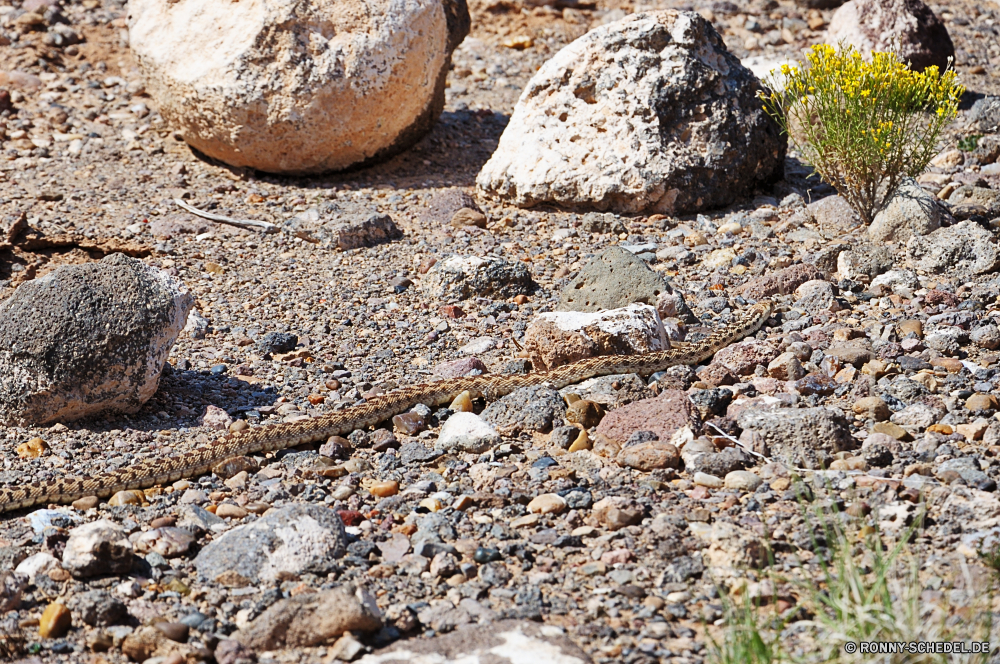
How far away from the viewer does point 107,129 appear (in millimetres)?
10188

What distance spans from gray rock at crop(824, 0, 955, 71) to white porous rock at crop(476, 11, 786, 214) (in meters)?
2.53

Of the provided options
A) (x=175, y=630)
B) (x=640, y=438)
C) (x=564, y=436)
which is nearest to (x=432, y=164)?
(x=564, y=436)

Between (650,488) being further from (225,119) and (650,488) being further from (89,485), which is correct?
(225,119)

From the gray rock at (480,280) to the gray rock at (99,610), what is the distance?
3792mm

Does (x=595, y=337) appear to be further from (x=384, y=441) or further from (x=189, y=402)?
(x=189, y=402)

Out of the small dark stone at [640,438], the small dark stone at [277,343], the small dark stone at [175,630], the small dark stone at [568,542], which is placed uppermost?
the small dark stone at [175,630]

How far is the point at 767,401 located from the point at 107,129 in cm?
761

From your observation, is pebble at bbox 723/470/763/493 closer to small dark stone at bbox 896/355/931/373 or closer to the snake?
the snake

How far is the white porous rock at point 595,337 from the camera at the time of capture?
6.00 m

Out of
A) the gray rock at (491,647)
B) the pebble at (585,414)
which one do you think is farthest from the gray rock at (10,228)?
the gray rock at (491,647)

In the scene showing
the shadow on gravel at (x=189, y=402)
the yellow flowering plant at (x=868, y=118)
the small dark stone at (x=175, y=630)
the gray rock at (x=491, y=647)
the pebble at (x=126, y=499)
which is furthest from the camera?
the yellow flowering plant at (x=868, y=118)

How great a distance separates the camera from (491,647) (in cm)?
357

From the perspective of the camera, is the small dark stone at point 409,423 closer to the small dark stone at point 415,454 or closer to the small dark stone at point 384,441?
the small dark stone at point 384,441

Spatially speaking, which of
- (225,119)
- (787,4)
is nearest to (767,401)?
(225,119)
